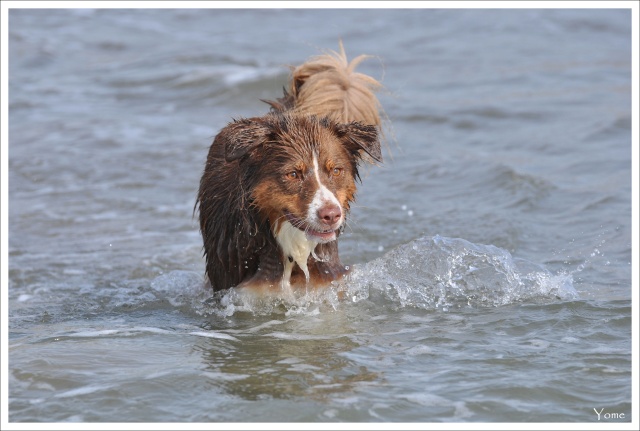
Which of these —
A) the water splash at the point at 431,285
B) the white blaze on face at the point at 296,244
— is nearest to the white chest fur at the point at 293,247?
the white blaze on face at the point at 296,244

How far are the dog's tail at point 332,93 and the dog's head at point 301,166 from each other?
3.03 feet

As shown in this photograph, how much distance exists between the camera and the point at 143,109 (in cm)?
1417

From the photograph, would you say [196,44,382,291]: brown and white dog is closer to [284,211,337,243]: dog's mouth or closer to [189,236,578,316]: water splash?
[284,211,337,243]: dog's mouth

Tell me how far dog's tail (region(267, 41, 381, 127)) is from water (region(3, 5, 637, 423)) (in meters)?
0.39

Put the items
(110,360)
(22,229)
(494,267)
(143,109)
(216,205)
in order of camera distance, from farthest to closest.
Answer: (143,109)
(22,229)
(494,267)
(216,205)
(110,360)

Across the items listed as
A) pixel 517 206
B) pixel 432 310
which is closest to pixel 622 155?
pixel 517 206

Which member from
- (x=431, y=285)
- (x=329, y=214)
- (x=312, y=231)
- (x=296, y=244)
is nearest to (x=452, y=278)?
(x=431, y=285)

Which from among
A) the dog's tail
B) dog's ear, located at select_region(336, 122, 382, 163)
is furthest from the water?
dog's ear, located at select_region(336, 122, 382, 163)

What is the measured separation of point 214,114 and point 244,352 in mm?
8238

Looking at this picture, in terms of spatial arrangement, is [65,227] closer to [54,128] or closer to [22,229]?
[22,229]

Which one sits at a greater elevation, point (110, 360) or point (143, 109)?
point (143, 109)

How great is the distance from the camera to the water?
5336 millimetres

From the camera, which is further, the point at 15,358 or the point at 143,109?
the point at 143,109

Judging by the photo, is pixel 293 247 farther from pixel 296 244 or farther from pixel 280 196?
pixel 280 196
